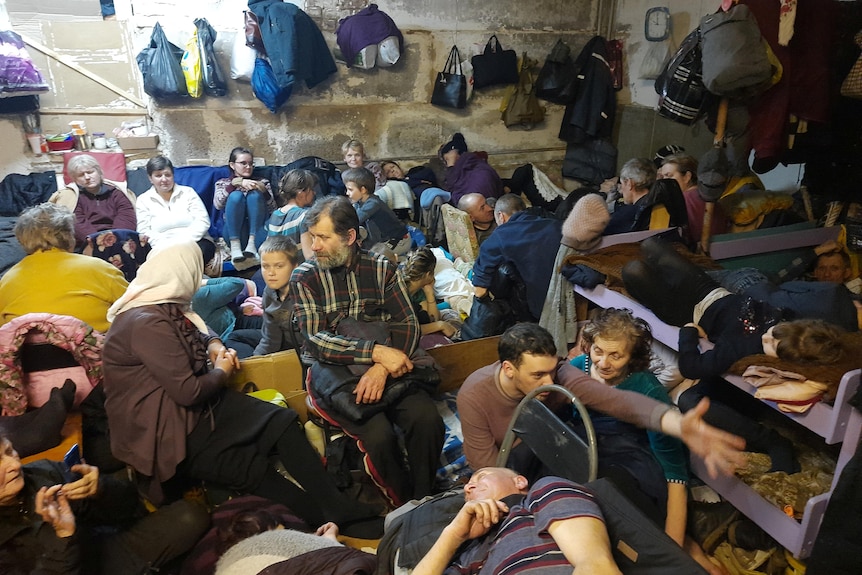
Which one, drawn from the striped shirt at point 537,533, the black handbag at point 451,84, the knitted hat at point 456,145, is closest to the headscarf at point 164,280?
the striped shirt at point 537,533

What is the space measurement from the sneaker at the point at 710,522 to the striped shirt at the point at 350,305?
4.46 ft

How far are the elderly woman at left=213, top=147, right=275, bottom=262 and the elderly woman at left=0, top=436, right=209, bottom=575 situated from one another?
3134 millimetres

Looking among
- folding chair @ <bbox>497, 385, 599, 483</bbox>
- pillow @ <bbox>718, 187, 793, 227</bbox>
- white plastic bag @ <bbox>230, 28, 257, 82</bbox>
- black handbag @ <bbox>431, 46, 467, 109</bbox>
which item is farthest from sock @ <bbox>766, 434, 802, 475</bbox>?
white plastic bag @ <bbox>230, 28, 257, 82</bbox>

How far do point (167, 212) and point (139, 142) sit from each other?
115 centimetres

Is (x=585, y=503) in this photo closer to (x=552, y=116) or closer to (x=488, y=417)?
(x=488, y=417)

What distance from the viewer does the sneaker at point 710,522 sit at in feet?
7.95

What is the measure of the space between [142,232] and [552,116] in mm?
4632

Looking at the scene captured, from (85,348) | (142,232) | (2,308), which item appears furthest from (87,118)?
(85,348)

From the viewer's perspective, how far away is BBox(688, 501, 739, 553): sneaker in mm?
2422

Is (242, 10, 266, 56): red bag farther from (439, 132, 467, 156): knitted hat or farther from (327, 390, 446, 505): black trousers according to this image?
(327, 390, 446, 505): black trousers

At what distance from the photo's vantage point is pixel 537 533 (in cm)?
145

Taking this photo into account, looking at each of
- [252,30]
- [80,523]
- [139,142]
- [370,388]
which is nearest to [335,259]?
[370,388]

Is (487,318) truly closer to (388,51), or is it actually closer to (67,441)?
(67,441)

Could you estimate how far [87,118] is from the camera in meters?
5.52
